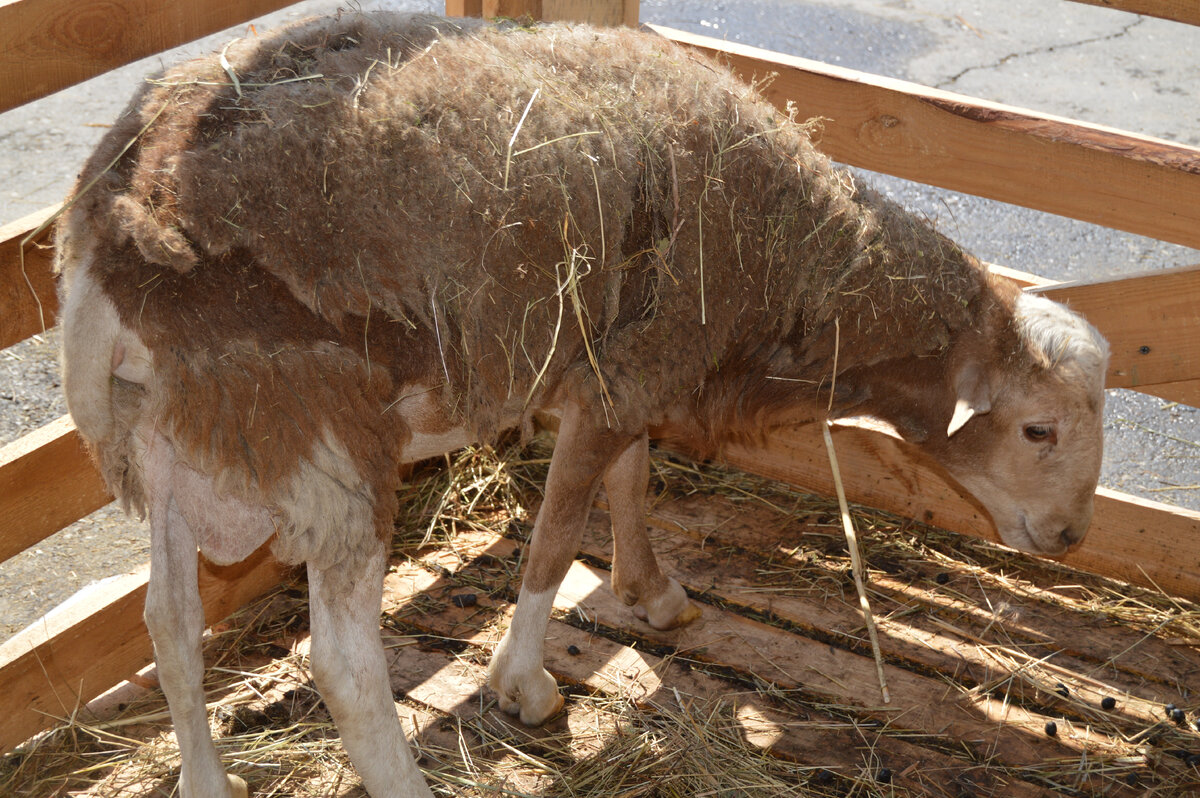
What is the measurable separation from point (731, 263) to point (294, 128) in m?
1.25

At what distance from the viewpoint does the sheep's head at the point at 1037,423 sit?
343cm

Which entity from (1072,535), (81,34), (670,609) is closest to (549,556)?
(670,609)

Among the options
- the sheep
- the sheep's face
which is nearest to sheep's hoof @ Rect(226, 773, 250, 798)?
the sheep

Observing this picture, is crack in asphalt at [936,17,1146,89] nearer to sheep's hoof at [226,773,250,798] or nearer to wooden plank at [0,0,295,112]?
wooden plank at [0,0,295,112]

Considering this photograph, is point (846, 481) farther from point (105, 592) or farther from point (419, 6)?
point (419, 6)

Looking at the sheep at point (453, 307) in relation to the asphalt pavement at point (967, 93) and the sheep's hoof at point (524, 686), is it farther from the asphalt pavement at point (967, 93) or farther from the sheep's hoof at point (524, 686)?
the asphalt pavement at point (967, 93)

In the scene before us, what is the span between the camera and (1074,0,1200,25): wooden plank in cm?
349

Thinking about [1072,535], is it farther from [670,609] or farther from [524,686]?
[524,686]

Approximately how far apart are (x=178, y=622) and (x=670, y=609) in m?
1.74

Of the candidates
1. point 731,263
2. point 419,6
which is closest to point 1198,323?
point 731,263

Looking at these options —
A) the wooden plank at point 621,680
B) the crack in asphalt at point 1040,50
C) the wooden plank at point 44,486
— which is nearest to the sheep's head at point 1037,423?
the wooden plank at point 621,680

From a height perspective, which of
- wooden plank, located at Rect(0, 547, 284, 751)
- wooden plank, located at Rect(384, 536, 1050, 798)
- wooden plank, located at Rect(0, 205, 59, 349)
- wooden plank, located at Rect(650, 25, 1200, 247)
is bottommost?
wooden plank, located at Rect(384, 536, 1050, 798)

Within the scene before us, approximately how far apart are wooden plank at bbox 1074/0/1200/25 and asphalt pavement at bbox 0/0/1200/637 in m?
1.09

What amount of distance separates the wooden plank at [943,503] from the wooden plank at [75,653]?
213 cm
